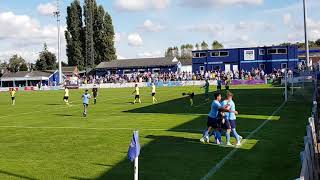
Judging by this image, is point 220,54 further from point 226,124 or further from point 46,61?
point 226,124

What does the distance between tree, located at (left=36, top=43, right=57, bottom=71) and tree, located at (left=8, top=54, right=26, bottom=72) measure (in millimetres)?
10654

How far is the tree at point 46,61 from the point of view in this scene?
129875 mm

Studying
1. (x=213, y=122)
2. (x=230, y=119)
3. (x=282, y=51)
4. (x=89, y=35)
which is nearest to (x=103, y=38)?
(x=89, y=35)

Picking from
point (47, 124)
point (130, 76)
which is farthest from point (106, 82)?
point (47, 124)

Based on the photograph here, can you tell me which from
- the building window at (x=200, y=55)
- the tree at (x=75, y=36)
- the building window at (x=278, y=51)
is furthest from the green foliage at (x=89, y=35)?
the building window at (x=278, y=51)

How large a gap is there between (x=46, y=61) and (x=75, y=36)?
79.6 ft

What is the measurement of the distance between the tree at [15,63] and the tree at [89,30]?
3712 cm

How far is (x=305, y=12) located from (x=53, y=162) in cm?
3877

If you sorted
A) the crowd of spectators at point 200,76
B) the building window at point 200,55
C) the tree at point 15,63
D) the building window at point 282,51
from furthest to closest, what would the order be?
the tree at point 15,63, the building window at point 200,55, the building window at point 282,51, the crowd of spectators at point 200,76

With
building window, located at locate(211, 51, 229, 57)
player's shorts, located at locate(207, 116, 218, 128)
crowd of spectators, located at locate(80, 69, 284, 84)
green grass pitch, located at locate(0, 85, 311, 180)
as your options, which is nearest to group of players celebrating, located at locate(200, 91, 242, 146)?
player's shorts, located at locate(207, 116, 218, 128)

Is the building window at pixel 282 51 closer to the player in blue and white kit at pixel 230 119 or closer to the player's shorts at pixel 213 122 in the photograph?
the player's shorts at pixel 213 122

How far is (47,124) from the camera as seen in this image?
80.4 feet

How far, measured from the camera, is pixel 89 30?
362ft

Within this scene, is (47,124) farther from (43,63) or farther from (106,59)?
(43,63)
